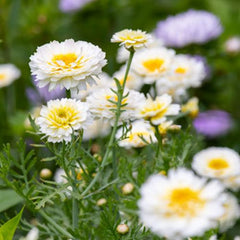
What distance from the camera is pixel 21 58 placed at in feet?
5.20

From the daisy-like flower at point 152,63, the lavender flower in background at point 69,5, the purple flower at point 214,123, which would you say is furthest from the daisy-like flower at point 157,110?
the lavender flower in background at point 69,5

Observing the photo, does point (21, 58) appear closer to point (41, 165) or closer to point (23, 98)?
point (23, 98)

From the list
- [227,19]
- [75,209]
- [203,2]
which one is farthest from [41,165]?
[203,2]

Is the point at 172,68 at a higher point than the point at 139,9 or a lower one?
higher

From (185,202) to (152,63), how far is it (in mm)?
444

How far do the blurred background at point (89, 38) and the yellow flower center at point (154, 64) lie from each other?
0.42 meters

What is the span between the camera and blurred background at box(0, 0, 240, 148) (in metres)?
1.32

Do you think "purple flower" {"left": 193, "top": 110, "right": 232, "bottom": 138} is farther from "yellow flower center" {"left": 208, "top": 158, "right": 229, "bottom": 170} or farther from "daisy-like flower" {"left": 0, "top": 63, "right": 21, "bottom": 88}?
"yellow flower center" {"left": 208, "top": 158, "right": 229, "bottom": 170}

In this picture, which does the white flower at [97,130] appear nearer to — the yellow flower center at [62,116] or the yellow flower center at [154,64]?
the yellow flower center at [154,64]

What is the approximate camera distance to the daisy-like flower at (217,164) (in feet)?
2.60

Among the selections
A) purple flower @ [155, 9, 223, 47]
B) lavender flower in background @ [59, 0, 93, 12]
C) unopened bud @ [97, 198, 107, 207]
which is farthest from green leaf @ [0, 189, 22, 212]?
lavender flower in background @ [59, 0, 93, 12]

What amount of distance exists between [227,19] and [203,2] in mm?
187

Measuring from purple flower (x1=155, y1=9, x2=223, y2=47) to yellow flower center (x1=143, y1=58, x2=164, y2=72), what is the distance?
57cm

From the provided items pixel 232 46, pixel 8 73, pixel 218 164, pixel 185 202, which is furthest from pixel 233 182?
pixel 232 46
